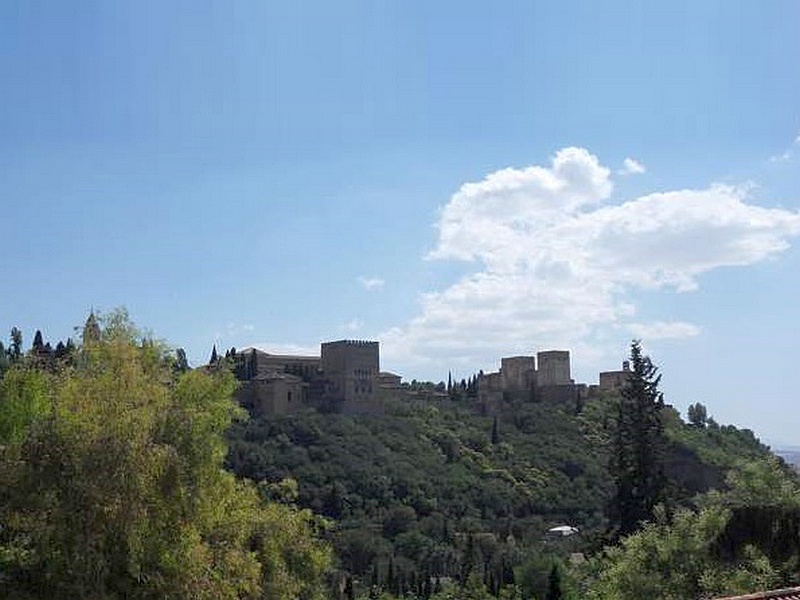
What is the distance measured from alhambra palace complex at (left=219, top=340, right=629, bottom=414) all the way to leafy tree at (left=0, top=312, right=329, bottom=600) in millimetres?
76968

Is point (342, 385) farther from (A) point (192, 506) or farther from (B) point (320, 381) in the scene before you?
(A) point (192, 506)

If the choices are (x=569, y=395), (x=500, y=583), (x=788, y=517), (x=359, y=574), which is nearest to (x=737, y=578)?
(x=788, y=517)

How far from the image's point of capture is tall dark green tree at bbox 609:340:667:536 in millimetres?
30734

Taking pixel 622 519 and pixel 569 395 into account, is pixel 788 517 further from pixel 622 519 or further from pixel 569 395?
pixel 569 395

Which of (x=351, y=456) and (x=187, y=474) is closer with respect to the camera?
(x=187, y=474)

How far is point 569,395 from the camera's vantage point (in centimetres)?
11525

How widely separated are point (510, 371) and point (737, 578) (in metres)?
113

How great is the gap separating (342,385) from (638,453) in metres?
73.6

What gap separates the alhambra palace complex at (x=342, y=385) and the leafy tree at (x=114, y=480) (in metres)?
77.0

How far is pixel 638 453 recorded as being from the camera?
31391mm

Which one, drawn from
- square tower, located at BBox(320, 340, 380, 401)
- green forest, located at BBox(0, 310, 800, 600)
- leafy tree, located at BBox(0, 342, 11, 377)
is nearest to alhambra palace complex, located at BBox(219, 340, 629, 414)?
square tower, located at BBox(320, 340, 380, 401)

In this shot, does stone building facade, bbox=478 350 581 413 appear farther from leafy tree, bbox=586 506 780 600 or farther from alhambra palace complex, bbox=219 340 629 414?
leafy tree, bbox=586 506 780 600

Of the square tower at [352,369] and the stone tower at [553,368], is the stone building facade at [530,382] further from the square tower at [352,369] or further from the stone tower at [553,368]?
the square tower at [352,369]

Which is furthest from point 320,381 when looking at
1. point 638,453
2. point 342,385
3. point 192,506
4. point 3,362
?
point 192,506
